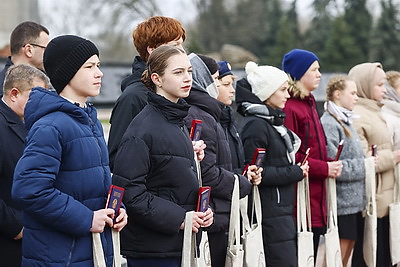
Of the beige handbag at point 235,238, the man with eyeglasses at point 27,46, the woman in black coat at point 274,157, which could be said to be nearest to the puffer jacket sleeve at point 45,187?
the beige handbag at point 235,238

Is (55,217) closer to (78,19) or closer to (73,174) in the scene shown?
(73,174)

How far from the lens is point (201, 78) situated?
14.3 feet

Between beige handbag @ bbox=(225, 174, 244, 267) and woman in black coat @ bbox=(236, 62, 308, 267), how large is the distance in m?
0.67

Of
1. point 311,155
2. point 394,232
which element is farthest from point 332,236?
point 394,232

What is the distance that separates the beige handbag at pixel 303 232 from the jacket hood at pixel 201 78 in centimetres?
114

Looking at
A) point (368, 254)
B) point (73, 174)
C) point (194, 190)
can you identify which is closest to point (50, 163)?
point (73, 174)

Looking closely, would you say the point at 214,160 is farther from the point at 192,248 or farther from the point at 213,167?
the point at 192,248

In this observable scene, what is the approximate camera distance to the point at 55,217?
3.04 metres

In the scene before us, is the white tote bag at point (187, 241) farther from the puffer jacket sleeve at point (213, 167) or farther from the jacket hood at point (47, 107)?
the jacket hood at point (47, 107)

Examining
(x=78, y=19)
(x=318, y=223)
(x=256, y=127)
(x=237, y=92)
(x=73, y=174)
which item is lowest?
(x=73, y=174)

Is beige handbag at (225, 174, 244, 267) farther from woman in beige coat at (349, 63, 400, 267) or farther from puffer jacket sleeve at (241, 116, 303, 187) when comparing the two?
woman in beige coat at (349, 63, 400, 267)

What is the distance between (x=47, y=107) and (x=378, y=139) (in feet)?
12.5

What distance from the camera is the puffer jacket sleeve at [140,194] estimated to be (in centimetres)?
351

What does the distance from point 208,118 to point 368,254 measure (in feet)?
7.88
